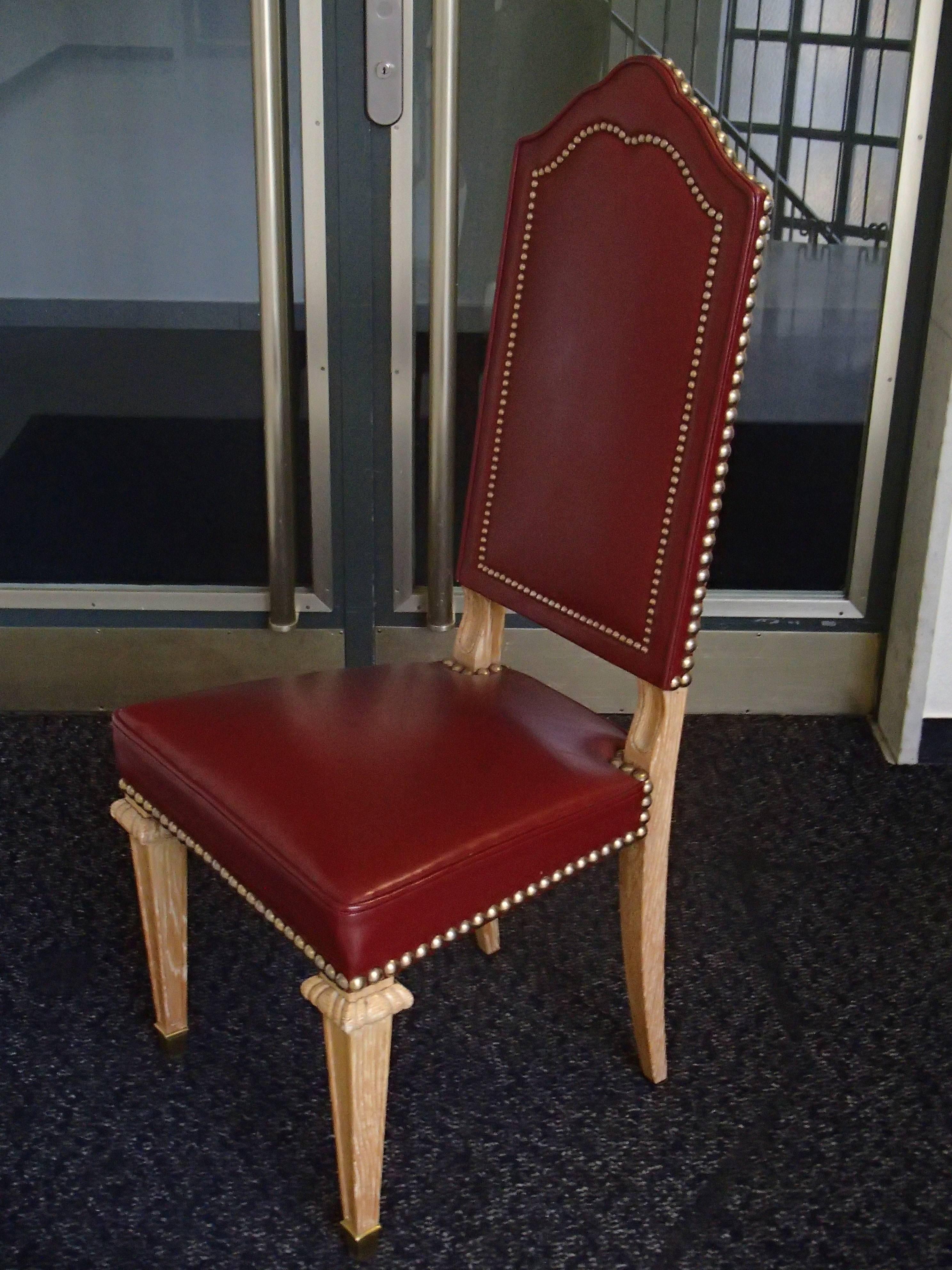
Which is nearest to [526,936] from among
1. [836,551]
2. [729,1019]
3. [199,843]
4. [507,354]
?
[729,1019]

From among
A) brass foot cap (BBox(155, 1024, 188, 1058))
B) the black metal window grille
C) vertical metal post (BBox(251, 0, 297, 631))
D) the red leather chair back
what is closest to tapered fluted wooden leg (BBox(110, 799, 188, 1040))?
brass foot cap (BBox(155, 1024, 188, 1058))

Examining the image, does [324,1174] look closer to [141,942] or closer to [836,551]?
[141,942]

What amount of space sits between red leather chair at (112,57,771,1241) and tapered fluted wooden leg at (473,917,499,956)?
320 millimetres

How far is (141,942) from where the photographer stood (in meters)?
1.96

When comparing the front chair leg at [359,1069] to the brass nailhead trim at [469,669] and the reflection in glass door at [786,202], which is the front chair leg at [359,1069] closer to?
the brass nailhead trim at [469,669]

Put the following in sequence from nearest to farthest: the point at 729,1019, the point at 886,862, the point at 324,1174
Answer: the point at 324,1174 → the point at 729,1019 → the point at 886,862

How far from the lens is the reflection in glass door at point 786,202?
7.36 ft

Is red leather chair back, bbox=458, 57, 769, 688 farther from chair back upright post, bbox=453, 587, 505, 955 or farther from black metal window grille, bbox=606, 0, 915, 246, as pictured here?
black metal window grille, bbox=606, 0, 915, 246

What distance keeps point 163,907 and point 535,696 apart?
497mm

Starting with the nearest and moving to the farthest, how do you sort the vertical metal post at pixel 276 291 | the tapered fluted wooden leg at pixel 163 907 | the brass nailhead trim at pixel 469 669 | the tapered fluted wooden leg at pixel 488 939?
the tapered fluted wooden leg at pixel 163 907 < the brass nailhead trim at pixel 469 669 < the tapered fluted wooden leg at pixel 488 939 < the vertical metal post at pixel 276 291

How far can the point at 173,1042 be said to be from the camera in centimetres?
175

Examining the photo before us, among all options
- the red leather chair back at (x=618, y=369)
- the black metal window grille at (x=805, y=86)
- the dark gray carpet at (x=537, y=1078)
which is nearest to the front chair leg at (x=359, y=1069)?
the dark gray carpet at (x=537, y=1078)

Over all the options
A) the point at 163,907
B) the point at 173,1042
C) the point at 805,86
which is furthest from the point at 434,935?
the point at 805,86

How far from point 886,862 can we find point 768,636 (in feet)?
1.76
